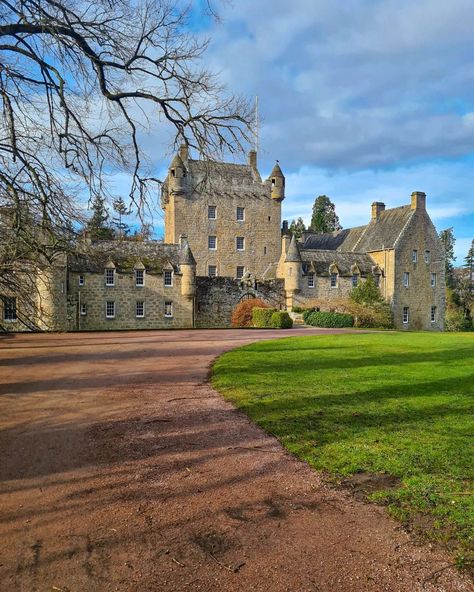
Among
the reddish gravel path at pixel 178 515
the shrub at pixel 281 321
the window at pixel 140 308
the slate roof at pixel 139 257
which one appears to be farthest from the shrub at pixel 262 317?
the reddish gravel path at pixel 178 515

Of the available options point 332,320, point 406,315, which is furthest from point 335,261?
point 332,320

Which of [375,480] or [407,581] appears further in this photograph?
[375,480]

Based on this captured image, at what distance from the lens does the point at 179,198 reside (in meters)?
48.4

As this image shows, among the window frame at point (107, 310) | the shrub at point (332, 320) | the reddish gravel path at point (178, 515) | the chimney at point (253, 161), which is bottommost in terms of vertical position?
the reddish gravel path at point (178, 515)

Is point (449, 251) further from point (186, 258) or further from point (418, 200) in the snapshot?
point (186, 258)

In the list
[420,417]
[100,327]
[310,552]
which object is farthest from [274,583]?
[100,327]

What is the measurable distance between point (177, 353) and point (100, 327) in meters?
22.1

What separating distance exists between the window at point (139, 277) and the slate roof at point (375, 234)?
76.4 feet

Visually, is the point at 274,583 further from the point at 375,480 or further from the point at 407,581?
the point at 375,480

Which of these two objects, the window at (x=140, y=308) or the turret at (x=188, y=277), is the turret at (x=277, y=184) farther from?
the window at (x=140, y=308)

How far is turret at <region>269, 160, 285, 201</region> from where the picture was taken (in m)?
51.9

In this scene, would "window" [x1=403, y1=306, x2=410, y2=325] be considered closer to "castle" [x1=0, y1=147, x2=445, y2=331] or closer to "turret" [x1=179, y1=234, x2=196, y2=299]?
"castle" [x1=0, y1=147, x2=445, y2=331]

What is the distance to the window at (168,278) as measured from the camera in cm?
3941

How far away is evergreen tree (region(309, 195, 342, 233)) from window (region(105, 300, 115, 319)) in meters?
47.9
